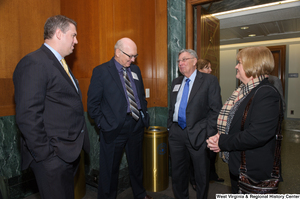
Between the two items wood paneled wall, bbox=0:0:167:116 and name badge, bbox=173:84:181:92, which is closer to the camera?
wood paneled wall, bbox=0:0:167:116

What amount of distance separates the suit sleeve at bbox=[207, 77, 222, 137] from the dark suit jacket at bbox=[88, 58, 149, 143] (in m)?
0.94

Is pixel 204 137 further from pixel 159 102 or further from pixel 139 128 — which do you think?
pixel 159 102

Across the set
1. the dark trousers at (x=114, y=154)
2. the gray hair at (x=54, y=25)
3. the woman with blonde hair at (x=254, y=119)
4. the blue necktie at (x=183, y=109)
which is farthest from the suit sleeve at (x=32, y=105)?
the blue necktie at (x=183, y=109)

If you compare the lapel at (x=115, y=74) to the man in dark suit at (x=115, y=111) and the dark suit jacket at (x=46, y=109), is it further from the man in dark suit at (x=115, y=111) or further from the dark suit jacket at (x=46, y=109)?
the dark suit jacket at (x=46, y=109)

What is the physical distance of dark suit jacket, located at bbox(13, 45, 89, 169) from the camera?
127 centimetres

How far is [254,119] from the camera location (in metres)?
1.35

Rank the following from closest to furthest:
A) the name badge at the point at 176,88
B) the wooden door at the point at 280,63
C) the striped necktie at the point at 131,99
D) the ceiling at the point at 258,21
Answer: the striped necktie at the point at 131,99
the name badge at the point at 176,88
the ceiling at the point at 258,21
the wooden door at the point at 280,63

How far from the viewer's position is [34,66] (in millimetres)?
1315

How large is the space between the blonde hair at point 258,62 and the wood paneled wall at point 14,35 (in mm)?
2507

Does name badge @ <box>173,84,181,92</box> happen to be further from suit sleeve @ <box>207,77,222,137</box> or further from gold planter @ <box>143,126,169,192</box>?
gold planter @ <box>143,126,169,192</box>

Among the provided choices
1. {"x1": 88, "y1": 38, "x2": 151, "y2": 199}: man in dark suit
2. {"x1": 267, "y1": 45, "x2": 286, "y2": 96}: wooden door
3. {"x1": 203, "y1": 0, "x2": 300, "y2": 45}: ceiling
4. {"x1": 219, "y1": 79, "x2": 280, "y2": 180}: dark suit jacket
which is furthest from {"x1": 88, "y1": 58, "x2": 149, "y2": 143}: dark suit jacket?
{"x1": 267, "y1": 45, "x2": 286, "y2": 96}: wooden door

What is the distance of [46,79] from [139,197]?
72.0 inches

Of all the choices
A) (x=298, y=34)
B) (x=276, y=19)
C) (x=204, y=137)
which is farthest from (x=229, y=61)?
(x=204, y=137)

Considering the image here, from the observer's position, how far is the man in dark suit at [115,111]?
2176 mm
